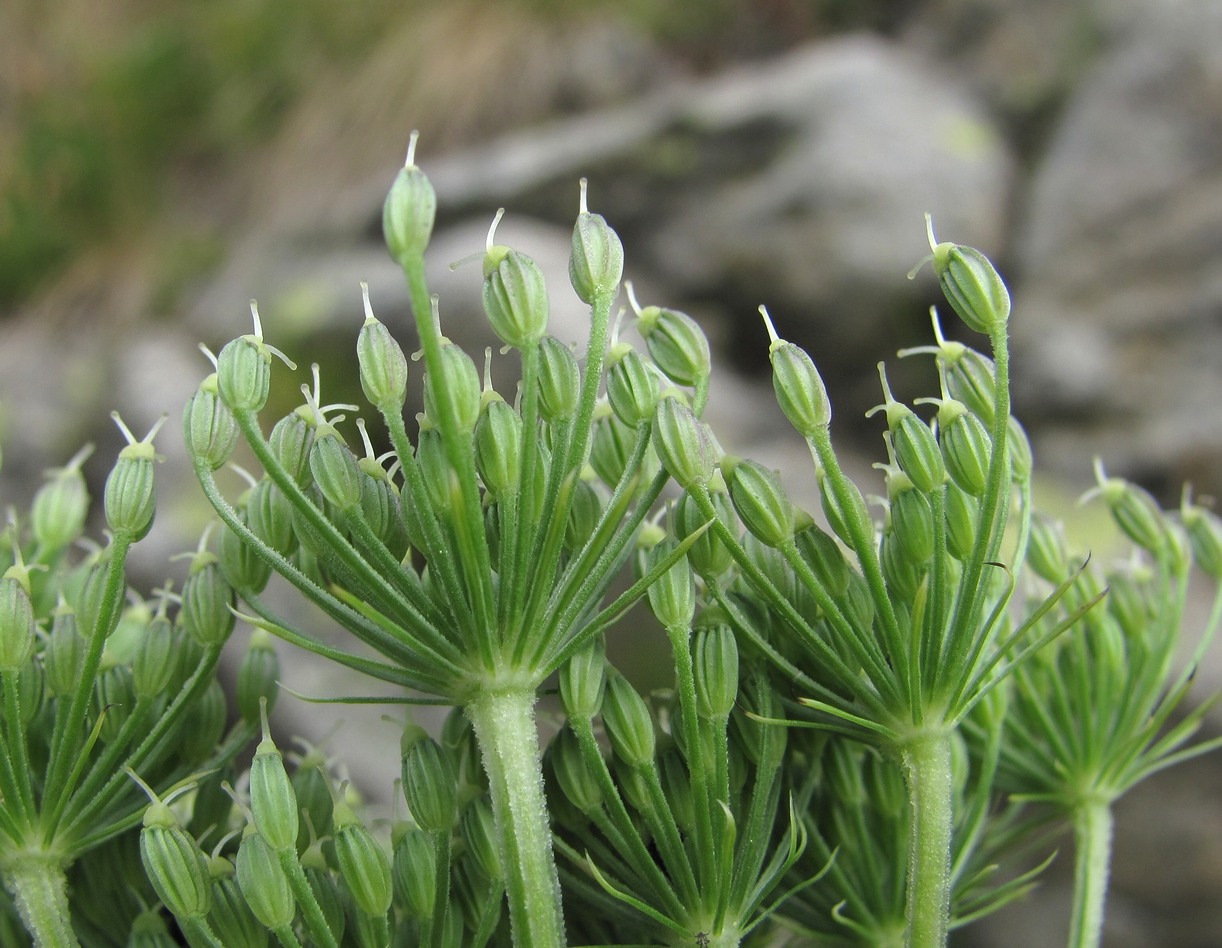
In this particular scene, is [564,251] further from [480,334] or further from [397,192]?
[397,192]

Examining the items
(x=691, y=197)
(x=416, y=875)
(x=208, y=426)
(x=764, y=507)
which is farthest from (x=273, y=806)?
(x=691, y=197)

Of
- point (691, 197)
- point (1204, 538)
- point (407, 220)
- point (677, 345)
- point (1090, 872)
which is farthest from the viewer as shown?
point (691, 197)

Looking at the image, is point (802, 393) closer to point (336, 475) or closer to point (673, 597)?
point (673, 597)

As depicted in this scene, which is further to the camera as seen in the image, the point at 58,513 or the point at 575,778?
the point at 58,513

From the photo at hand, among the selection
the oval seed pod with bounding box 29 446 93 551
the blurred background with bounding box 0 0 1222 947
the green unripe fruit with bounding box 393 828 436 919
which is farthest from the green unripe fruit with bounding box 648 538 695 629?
the blurred background with bounding box 0 0 1222 947

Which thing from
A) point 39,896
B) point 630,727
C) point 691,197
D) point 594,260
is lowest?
point 39,896

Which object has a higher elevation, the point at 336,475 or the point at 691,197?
the point at 691,197
